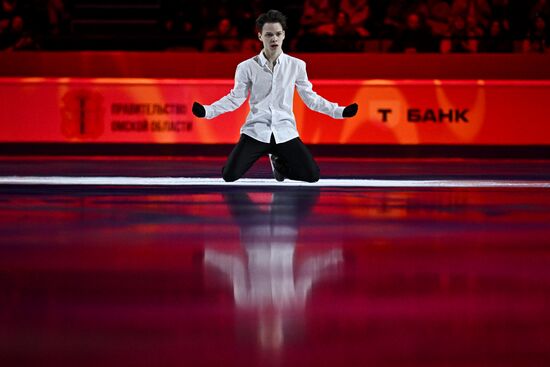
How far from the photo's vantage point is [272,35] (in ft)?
28.3

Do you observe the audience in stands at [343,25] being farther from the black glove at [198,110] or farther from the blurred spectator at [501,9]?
the black glove at [198,110]

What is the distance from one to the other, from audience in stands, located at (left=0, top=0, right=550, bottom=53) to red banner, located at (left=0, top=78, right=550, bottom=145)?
1.25m

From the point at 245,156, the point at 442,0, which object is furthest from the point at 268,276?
the point at 442,0

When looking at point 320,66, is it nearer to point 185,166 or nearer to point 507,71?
point 507,71

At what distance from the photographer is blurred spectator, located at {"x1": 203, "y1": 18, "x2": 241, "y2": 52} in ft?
49.0

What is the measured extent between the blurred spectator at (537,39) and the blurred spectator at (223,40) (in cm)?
375

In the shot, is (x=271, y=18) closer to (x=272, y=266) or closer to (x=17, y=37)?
(x=272, y=266)

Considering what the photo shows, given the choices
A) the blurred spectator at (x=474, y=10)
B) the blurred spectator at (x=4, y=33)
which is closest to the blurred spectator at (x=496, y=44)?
the blurred spectator at (x=474, y=10)

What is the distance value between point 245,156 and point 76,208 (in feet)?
7.03

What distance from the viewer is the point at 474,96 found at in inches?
544

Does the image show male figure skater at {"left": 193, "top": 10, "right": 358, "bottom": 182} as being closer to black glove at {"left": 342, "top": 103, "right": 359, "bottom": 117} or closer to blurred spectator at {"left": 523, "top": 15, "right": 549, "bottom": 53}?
black glove at {"left": 342, "top": 103, "right": 359, "bottom": 117}

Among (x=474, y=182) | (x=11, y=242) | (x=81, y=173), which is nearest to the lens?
(x=11, y=242)

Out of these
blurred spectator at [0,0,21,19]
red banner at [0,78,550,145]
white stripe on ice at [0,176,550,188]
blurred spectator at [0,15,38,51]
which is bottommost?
white stripe on ice at [0,176,550,188]

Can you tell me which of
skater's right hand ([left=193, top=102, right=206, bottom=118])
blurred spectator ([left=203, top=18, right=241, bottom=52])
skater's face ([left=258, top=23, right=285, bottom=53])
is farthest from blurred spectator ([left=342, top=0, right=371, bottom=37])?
skater's right hand ([left=193, top=102, right=206, bottom=118])
